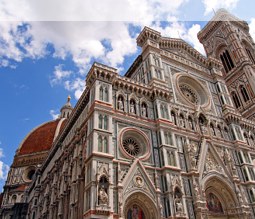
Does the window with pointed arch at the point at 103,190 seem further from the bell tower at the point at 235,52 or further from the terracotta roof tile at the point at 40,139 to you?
the terracotta roof tile at the point at 40,139

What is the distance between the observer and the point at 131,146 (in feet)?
63.1

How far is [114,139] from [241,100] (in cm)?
2788

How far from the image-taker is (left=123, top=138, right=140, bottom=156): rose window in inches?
741

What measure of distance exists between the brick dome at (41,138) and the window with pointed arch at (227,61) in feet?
116

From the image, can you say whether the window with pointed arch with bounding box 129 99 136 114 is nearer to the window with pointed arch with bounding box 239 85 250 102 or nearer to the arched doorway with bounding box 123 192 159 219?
the arched doorway with bounding box 123 192 159 219

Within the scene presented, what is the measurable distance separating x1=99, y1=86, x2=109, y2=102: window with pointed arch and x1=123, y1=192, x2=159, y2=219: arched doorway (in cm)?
732

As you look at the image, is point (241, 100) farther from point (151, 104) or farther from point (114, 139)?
point (114, 139)

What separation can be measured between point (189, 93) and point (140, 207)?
14.4 meters

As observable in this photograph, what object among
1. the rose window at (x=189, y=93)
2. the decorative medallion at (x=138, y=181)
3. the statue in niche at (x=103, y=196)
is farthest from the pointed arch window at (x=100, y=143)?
the rose window at (x=189, y=93)

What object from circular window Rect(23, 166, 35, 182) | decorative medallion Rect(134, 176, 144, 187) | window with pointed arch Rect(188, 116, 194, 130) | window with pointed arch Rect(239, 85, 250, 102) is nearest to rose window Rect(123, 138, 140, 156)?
decorative medallion Rect(134, 176, 144, 187)

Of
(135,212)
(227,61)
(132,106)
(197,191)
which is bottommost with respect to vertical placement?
(135,212)

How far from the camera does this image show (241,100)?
3856 cm

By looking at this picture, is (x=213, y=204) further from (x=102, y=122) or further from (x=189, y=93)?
(x=189, y=93)

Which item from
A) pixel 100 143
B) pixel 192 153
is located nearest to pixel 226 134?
pixel 192 153
